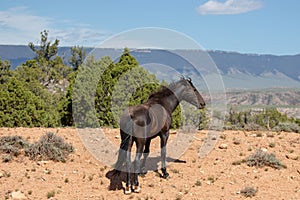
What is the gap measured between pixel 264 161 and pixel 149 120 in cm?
422

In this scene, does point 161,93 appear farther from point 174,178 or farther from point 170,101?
point 174,178

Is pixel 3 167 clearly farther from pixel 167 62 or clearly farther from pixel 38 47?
pixel 38 47

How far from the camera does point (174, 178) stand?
1041cm

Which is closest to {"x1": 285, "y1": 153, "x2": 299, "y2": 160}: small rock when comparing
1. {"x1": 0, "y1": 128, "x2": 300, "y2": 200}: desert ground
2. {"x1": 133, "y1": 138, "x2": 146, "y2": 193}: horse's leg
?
{"x1": 0, "y1": 128, "x2": 300, "y2": 200}: desert ground

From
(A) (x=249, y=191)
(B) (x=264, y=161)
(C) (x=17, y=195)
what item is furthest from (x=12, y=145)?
(B) (x=264, y=161)

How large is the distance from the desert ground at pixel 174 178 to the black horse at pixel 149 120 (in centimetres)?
53

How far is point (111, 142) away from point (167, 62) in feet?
12.8

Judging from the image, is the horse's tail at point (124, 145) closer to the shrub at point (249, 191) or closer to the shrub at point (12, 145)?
the shrub at point (249, 191)

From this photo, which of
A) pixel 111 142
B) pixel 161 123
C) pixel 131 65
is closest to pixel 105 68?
pixel 131 65

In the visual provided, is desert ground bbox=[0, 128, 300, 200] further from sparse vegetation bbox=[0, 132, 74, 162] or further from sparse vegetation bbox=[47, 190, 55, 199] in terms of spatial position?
sparse vegetation bbox=[0, 132, 74, 162]

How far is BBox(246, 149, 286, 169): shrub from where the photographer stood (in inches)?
442

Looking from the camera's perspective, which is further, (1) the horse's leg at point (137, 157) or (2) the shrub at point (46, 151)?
(2) the shrub at point (46, 151)

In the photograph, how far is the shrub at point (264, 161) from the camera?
11234 mm

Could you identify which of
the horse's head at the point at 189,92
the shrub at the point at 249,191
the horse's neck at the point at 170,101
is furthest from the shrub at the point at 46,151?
the shrub at the point at 249,191
